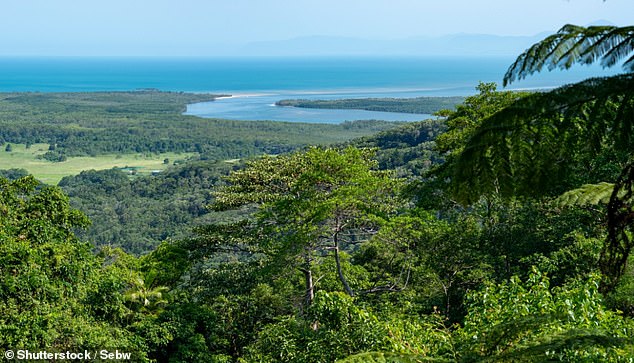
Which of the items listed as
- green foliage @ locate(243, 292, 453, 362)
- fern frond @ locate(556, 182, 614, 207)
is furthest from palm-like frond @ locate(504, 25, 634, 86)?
fern frond @ locate(556, 182, 614, 207)

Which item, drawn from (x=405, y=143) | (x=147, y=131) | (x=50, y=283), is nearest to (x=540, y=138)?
(x=50, y=283)

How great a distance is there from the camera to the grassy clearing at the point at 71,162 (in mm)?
72000

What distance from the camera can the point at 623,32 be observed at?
263cm

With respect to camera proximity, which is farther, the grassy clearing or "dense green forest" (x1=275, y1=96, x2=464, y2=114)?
"dense green forest" (x1=275, y1=96, x2=464, y2=114)

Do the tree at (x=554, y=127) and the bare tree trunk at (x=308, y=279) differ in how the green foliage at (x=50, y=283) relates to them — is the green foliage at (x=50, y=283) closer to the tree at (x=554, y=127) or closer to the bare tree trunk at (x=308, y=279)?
the bare tree trunk at (x=308, y=279)

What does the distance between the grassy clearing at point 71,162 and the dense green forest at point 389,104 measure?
41.0m

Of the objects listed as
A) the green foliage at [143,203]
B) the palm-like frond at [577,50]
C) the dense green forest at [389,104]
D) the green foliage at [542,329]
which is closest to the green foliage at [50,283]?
the green foliage at [542,329]

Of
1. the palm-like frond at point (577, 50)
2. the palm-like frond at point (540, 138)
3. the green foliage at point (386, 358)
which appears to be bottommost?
the green foliage at point (386, 358)

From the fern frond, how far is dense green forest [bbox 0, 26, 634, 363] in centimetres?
2

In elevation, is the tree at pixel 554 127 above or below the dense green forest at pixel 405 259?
above

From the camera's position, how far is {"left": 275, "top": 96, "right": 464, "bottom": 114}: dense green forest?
334 ft

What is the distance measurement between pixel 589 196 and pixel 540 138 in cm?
326

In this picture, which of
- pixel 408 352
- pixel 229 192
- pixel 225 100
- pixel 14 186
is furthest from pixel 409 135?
pixel 225 100

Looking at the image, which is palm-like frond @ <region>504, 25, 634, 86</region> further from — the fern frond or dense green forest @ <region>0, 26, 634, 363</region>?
the fern frond
